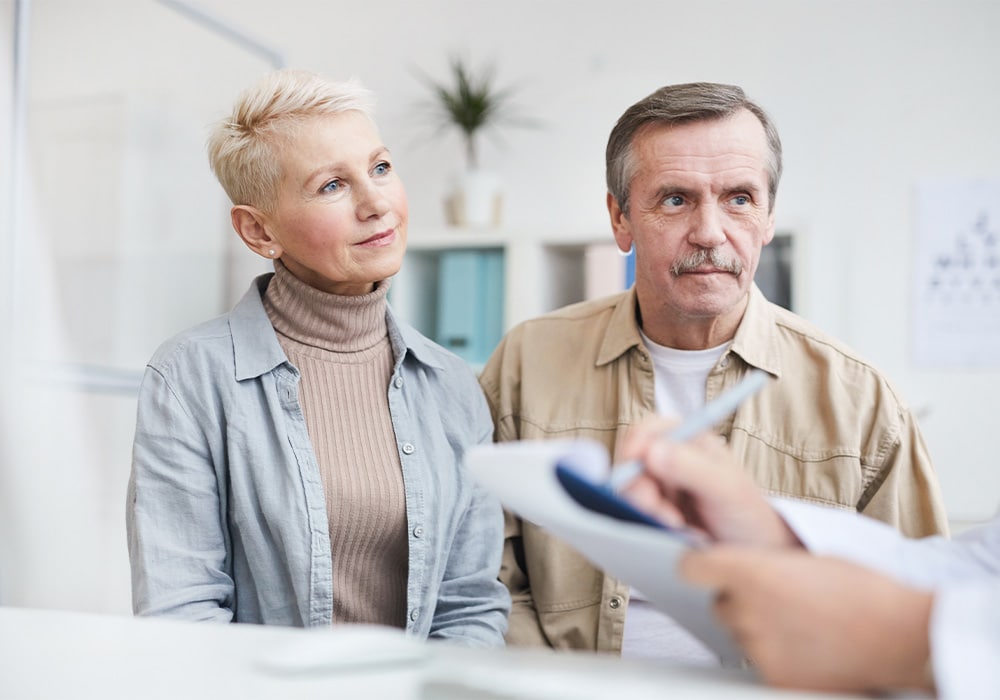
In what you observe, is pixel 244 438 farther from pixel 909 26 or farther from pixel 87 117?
pixel 909 26

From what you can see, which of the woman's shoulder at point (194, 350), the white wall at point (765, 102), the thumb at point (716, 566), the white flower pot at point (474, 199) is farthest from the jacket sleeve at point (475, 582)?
the white flower pot at point (474, 199)

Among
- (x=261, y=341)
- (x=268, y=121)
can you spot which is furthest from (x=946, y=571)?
(x=268, y=121)

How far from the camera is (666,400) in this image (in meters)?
1.64

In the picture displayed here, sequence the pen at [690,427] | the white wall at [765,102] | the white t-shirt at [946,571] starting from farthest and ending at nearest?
the white wall at [765,102] → the pen at [690,427] → the white t-shirt at [946,571]

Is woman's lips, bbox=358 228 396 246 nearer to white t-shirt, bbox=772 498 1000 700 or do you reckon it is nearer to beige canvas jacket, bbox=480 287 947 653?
beige canvas jacket, bbox=480 287 947 653

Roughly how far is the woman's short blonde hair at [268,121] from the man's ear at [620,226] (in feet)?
1.61

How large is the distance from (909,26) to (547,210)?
127 cm

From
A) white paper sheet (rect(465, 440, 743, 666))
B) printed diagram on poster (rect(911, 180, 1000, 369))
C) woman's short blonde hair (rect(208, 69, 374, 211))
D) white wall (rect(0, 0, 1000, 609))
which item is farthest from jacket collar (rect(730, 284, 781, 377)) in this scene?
printed diagram on poster (rect(911, 180, 1000, 369))

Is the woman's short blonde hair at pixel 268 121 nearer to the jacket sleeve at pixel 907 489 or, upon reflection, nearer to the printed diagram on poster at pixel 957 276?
the jacket sleeve at pixel 907 489

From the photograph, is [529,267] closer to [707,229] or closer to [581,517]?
[707,229]

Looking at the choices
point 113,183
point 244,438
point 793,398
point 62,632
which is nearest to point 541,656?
point 62,632

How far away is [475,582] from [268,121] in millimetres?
729

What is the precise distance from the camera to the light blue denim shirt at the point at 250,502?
4.15ft

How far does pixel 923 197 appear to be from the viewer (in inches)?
119
